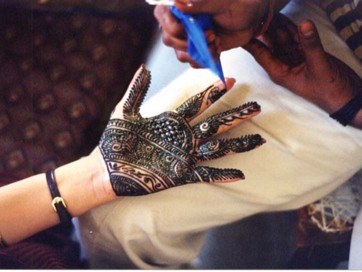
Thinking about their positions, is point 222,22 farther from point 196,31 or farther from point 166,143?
point 166,143

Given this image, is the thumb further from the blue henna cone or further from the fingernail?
the blue henna cone

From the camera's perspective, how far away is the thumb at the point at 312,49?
500 mm

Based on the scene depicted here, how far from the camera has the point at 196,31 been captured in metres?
0.44

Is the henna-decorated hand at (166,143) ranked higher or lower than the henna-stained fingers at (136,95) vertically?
lower

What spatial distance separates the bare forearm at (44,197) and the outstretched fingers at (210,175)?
90 millimetres

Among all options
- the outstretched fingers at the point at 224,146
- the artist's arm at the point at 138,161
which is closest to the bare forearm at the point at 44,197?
the artist's arm at the point at 138,161

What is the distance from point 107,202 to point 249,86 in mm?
199

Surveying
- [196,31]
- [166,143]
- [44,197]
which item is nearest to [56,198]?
[44,197]

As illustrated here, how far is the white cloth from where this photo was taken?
0.52 meters

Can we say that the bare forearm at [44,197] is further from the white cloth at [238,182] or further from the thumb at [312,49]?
the thumb at [312,49]

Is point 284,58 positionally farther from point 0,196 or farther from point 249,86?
point 0,196

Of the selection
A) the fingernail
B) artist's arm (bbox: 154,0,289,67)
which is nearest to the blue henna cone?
artist's arm (bbox: 154,0,289,67)

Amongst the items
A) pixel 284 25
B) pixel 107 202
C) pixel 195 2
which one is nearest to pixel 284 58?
pixel 284 25

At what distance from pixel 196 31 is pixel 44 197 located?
239 mm
